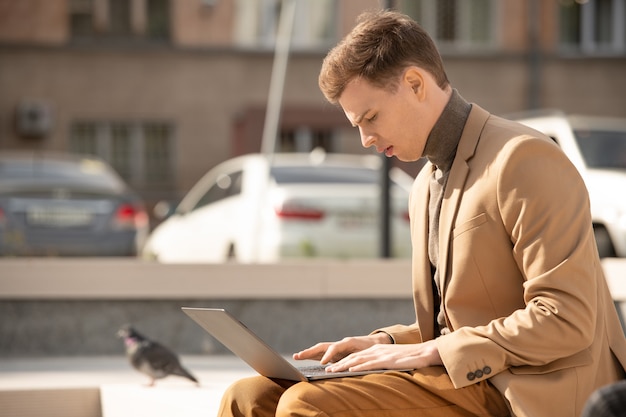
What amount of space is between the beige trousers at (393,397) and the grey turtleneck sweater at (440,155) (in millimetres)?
230

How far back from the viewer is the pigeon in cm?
560

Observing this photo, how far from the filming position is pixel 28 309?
773 cm

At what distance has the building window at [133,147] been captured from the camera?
28234 millimetres

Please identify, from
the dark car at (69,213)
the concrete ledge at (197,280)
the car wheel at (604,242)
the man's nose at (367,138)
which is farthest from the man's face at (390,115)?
the dark car at (69,213)

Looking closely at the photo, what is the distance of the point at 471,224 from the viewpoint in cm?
310

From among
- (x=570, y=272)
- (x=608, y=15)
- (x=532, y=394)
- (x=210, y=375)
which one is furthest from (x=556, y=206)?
(x=608, y=15)

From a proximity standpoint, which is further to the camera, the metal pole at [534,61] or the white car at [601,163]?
the metal pole at [534,61]

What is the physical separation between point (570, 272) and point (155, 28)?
26145 mm

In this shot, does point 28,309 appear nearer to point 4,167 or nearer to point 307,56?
point 4,167

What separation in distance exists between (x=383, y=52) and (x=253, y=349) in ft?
2.61

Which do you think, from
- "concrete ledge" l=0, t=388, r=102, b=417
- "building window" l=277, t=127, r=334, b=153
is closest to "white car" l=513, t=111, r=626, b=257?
"concrete ledge" l=0, t=388, r=102, b=417

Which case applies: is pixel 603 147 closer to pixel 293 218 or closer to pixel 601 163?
pixel 601 163

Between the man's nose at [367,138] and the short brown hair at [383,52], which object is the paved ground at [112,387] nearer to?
the man's nose at [367,138]

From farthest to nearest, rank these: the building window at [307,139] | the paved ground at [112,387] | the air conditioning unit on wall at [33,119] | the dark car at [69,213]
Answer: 1. the building window at [307,139]
2. the air conditioning unit on wall at [33,119]
3. the dark car at [69,213]
4. the paved ground at [112,387]
